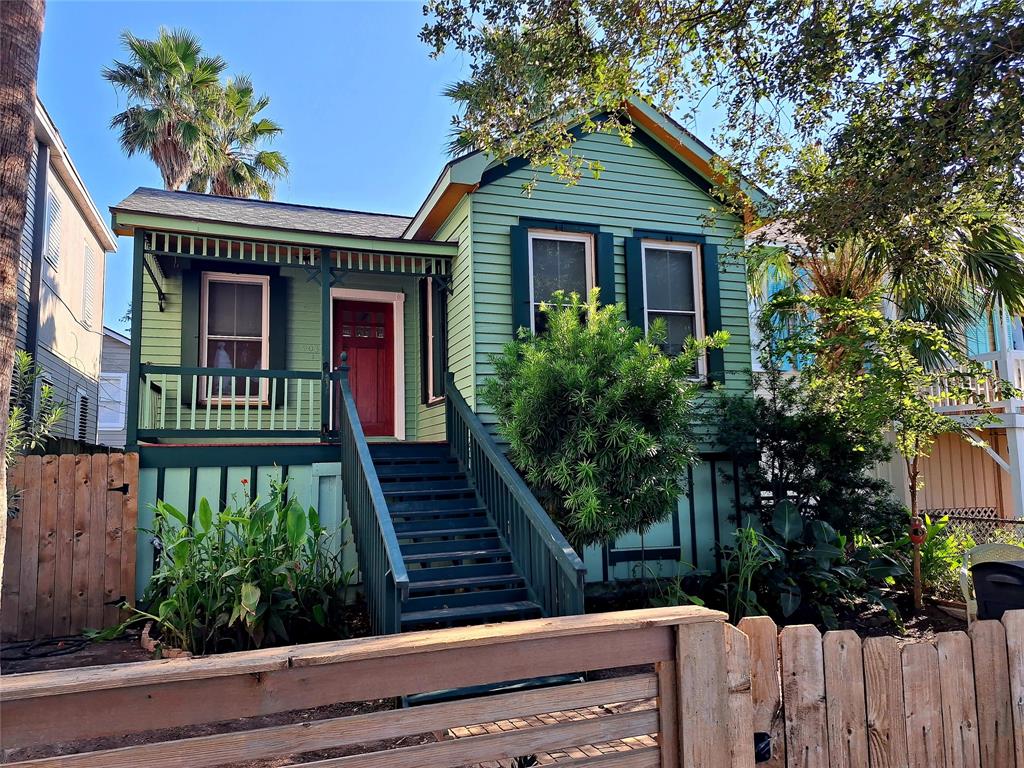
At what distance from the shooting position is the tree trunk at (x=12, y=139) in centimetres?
248

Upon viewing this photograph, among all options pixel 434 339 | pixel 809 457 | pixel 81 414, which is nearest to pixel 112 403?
pixel 81 414

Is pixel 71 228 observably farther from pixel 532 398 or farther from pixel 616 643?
pixel 616 643

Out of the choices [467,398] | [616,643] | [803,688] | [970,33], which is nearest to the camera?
[616,643]

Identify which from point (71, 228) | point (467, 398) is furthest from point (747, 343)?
point (71, 228)

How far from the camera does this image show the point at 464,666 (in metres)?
2.07

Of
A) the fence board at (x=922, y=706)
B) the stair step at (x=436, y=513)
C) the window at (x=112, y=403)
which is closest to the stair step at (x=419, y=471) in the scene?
the stair step at (x=436, y=513)

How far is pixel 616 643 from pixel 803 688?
3.02 ft

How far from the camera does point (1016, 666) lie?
305cm

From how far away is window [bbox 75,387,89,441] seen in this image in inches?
538

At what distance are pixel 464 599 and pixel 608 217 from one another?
5.26 m

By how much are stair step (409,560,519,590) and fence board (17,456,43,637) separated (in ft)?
11.3

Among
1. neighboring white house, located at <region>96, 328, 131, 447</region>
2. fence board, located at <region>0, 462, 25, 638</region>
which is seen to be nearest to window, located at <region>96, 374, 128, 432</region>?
neighboring white house, located at <region>96, 328, 131, 447</region>

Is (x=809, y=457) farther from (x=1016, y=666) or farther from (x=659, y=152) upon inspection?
(x=1016, y=666)

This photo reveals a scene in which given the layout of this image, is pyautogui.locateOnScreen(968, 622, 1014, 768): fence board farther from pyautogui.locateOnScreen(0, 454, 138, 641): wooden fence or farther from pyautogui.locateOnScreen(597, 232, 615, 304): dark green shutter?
pyautogui.locateOnScreen(0, 454, 138, 641): wooden fence
